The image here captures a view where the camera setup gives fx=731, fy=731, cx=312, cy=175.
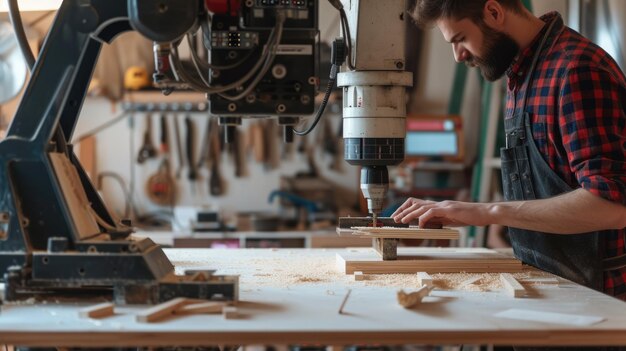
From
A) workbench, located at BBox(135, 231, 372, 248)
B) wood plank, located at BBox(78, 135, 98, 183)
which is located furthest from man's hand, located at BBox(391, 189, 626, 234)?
wood plank, located at BBox(78, 135, 98, 183)

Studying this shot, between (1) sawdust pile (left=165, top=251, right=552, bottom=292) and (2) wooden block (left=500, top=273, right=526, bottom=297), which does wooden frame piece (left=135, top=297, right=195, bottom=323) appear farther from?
(2) wooden block (left=500, top=273, right=526, bottom=297)

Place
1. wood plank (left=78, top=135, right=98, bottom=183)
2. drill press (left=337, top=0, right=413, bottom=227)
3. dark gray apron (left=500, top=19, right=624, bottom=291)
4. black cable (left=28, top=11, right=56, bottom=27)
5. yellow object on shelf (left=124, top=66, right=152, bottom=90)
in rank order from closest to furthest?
1. drill press (left=337, top=0, right=413, bottom=227)
2. dark gray apron (left=500, top=19, right=624, bottom=291)
3. black cable (left=28, top=11, right=56, bottom=27)
4. yellow object on shelf (left=124, top=66, right=152, bottom=90)
5. wood plank (left=78, top=135, right=98, bottom=183)

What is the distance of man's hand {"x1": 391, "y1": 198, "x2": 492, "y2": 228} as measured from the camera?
183 centimetres

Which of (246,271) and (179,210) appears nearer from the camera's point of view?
(246,271)

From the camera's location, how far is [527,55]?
2049mm

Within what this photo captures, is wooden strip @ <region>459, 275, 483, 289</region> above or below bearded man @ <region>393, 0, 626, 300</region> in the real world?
below

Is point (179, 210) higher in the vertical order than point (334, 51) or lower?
lower

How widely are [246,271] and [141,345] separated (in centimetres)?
64

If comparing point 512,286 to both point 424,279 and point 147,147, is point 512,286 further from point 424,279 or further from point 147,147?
point 147,147

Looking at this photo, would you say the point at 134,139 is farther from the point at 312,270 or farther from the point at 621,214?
the point at 621,214

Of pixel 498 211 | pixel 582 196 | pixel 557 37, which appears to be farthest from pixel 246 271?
pixel 557 37

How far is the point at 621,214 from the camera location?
171 cm

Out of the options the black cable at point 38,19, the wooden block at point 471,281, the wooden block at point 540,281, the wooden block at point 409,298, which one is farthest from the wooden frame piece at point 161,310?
the black cable at point 38,19

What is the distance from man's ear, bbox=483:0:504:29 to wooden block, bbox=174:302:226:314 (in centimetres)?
114
